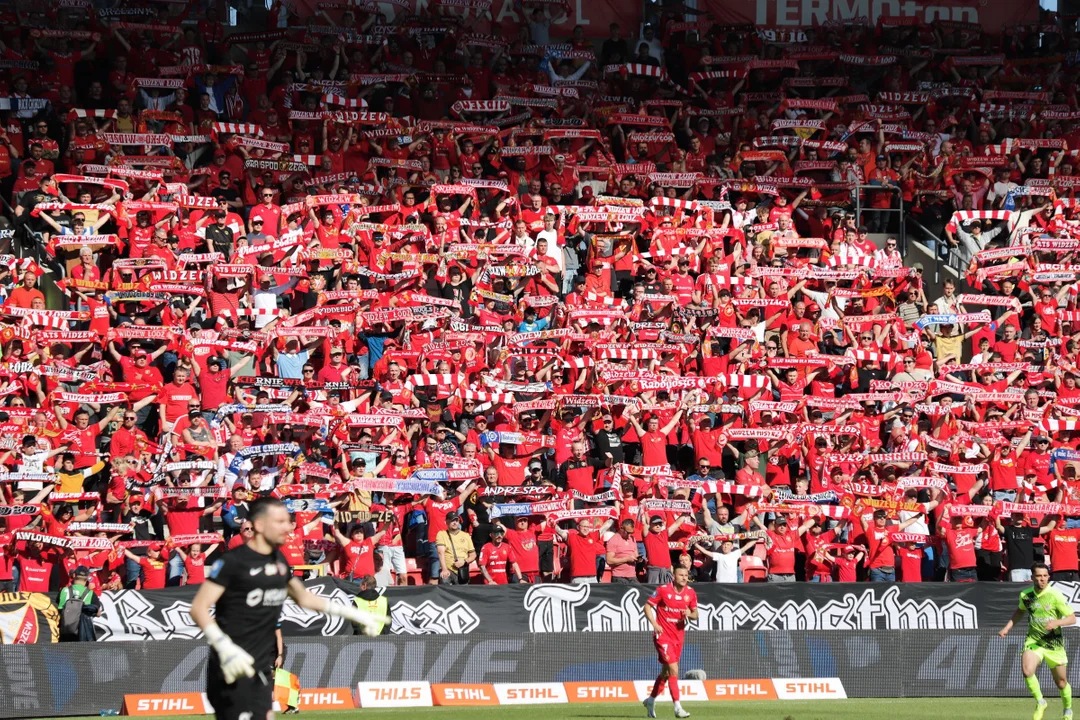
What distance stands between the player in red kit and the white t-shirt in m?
3.74

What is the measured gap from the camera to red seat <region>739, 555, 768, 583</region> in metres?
21.2

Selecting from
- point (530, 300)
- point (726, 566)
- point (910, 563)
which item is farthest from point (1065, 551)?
point (530, 300)

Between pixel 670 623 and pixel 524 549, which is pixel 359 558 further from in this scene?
pixel 670 623

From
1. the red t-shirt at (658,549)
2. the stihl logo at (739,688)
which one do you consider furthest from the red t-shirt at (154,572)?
the stihl logo at (739,688)

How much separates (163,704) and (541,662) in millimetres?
4494

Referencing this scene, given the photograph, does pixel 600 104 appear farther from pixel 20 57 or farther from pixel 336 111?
pixel 20 57

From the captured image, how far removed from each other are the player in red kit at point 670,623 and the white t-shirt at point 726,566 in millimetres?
3738

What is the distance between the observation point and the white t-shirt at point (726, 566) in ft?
68.8

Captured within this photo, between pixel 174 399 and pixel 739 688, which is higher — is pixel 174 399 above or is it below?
above

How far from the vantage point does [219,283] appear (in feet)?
79.5

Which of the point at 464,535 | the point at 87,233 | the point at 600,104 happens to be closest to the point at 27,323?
the point at 87,233

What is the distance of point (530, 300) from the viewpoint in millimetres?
24719

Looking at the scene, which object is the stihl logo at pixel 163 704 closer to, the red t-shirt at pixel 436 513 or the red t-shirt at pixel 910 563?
the red t-shirt at pixel 436 513

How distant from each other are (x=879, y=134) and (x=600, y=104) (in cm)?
540
